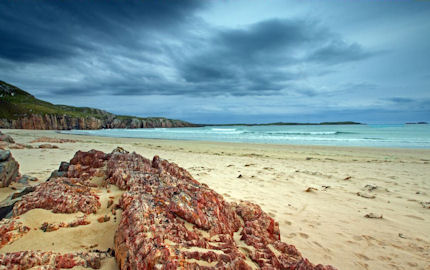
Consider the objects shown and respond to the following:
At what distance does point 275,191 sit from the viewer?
689 centimetres

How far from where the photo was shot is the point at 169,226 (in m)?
2.37

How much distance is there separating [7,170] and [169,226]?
5.96 meters

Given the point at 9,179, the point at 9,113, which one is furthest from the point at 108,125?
the point at 9,179

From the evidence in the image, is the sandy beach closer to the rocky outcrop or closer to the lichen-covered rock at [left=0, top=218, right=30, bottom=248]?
the lichen-covered rock at [left=0, top=218, right=30, bottom=248]

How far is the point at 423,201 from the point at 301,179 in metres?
3.53

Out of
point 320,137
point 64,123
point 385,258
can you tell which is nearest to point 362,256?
point 385,258

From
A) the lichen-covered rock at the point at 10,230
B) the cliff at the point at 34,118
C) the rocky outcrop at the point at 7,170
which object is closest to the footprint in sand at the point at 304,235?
the lichen-covered rock at the point at 10,230

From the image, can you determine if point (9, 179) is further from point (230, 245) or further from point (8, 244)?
point (230, 245)

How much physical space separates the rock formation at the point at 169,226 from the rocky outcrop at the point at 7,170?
3.33m

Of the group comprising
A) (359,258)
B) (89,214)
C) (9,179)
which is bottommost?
(359,258)

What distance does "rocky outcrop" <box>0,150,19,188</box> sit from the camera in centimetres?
547

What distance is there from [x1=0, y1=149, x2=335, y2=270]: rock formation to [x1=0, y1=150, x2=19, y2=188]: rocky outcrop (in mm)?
3325

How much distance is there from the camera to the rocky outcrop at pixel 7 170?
5475 mm

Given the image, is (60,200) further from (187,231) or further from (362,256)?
(362,256)
